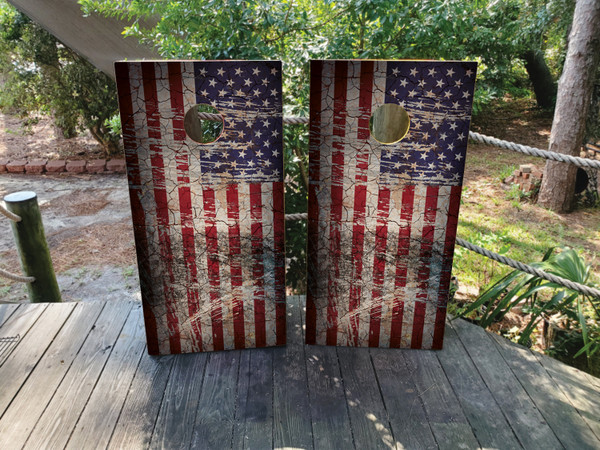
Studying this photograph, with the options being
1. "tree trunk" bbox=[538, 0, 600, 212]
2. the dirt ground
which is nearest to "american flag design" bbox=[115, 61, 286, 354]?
the dirt ground

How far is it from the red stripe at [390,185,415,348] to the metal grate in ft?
4.91

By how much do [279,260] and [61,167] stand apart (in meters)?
6.11

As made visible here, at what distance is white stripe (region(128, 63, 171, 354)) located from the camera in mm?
1623

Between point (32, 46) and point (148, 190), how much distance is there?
6.26m

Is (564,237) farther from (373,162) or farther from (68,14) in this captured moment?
(68,14)

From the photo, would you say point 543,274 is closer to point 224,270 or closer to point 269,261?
point 269,261

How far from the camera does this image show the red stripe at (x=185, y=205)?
1.63 meters

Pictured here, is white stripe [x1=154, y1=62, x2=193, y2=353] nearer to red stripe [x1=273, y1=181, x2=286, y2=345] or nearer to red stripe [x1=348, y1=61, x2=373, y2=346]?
red stripe [x1=273, y1=181, x2=286, y2=345]

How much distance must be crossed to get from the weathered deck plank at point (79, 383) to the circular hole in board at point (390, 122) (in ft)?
4.61

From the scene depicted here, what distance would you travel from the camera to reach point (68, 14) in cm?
514

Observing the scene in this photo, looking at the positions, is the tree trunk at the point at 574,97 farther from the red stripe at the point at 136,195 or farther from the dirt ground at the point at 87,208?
the red stripe at the point at 136,195

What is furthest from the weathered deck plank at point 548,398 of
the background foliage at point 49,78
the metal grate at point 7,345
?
the background foliage at point 49,78

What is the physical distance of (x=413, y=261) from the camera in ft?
6.11

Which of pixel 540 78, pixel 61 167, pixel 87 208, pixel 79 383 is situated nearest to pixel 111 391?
pixel 79 383
